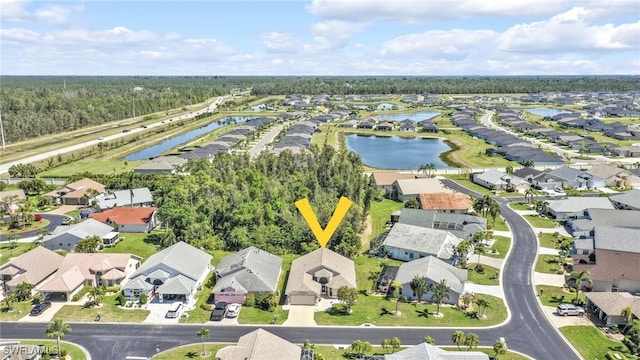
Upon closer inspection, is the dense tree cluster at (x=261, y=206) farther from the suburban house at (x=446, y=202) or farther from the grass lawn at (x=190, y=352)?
the grass lawn at (x=190, y=352)

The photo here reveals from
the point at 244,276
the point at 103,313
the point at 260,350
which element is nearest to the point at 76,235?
the point at 103,313

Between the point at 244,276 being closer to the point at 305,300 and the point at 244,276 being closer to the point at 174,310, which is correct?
the point at 305,300

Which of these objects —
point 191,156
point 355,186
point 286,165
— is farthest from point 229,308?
point 191,156

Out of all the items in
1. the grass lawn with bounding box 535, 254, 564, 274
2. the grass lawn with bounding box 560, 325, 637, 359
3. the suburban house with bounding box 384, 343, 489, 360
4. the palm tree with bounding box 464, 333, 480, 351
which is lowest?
the grass lawn with bounding box 560, 325, 637, 359

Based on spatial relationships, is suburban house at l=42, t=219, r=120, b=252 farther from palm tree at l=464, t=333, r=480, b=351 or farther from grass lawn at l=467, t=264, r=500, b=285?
palm tree at l=464, t=333, r=480, b=351

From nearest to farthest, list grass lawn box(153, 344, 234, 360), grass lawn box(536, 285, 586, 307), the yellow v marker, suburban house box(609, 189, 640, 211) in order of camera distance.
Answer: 1. grass lawn box(153, 344, 234, 360)
2. grass lawn box(536, 285, 586, 307)
3. the yellow v marker
4. suburban house box(609, 189, 640, 211)

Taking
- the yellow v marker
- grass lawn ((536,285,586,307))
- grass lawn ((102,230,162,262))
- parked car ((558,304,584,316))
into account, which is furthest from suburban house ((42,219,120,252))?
parked car ((558,304,584,316))

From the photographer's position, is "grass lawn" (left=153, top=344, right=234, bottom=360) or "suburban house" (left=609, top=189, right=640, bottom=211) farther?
"suburban house" (left=609, top=189, right=640, bottom=211)

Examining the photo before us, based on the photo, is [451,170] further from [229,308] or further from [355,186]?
[229,308]
